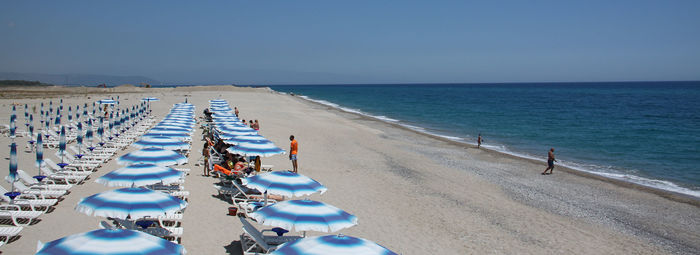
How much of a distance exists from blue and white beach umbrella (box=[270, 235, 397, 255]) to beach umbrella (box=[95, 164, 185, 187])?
172 inches

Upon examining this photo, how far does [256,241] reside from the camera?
7.41m

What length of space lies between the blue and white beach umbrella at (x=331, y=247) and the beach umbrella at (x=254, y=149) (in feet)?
Result: 24.3

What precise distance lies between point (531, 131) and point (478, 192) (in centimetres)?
2239

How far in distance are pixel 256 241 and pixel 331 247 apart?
2.60m

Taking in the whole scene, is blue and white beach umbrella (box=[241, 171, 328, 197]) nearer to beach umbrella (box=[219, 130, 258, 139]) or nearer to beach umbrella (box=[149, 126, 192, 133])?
beach umbrella (box=[219, 130, 258, 139])

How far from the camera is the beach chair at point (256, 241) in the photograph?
7450 mm

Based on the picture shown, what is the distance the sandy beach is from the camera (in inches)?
361

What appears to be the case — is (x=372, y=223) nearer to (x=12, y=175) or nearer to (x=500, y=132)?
(x=12, y=175)

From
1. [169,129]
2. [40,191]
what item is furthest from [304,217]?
[169,129]

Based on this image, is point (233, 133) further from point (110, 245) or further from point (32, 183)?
point (110, 245)

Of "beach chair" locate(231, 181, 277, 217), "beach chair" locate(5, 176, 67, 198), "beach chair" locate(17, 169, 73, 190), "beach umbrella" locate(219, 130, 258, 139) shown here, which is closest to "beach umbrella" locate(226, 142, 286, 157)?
"beach chair" locate(231, 181, 277, 217)

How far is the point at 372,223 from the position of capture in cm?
1027

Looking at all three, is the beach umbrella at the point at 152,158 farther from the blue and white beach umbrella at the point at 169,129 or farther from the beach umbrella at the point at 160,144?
the blue and white beach umbrella at the point at 169,129

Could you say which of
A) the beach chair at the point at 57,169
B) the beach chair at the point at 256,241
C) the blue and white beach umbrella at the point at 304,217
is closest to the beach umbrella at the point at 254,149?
the beach chair at the point at 57,169
